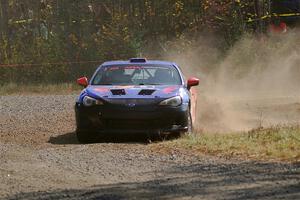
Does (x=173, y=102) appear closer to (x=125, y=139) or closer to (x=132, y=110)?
(x=132, y=110)

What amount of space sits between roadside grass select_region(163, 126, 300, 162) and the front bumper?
396mm

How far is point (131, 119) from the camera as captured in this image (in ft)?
37.4

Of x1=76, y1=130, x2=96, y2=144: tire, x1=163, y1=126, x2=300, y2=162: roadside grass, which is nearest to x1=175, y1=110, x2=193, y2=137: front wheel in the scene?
x1=163, y1=126, x2=300, y2=162: roadside grass

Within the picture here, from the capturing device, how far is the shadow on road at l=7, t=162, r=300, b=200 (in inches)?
274

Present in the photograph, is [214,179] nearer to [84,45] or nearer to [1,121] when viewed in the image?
[1,121]

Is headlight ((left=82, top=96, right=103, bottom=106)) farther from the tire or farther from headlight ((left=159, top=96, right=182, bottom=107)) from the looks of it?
headlight ((left=159, top=96, right=182, bottom=107))

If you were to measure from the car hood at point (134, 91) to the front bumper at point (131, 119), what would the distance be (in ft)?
0.85

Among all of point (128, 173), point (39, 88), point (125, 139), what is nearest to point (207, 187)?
point (128, 173)

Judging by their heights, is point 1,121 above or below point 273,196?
below

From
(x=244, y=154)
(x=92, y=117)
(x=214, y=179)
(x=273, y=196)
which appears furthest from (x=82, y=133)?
(x=273, y=196)

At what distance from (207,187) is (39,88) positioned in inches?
766

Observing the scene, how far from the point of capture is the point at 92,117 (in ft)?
37.7

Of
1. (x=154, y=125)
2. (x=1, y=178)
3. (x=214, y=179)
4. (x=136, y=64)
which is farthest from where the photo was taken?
(x=136, y=64)

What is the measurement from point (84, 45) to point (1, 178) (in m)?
20.5
